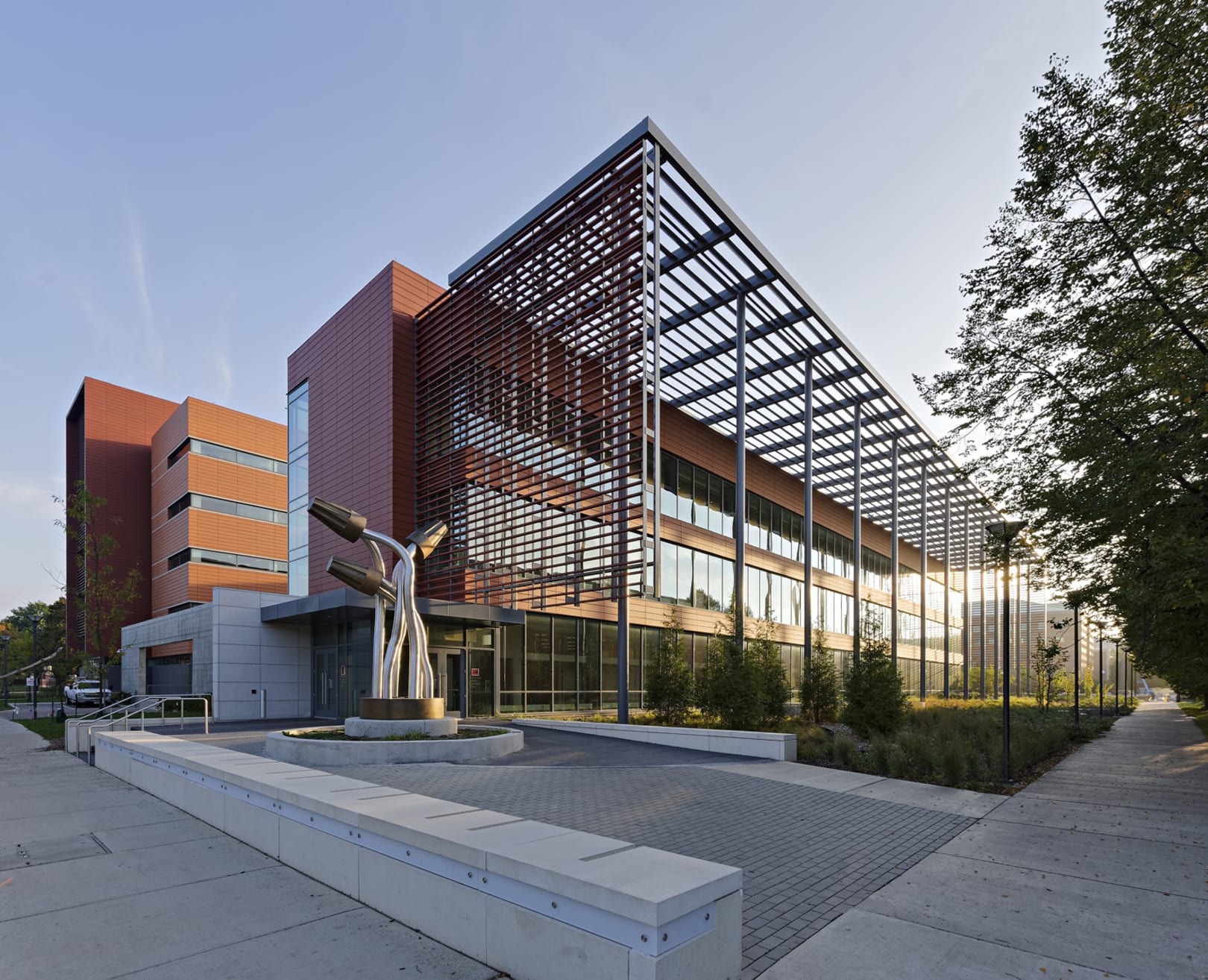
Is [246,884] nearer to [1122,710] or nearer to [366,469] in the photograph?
[366,469]

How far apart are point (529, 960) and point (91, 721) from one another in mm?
20002

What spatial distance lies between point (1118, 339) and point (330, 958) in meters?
12.4

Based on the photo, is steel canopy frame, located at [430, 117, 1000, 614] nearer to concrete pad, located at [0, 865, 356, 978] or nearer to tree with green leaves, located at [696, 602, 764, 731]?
tree with green leaves, located at [696, 602, 764, 731]

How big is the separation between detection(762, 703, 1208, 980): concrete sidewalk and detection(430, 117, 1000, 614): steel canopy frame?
7116 millimetres

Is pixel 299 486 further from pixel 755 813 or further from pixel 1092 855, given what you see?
pixel 1092 855

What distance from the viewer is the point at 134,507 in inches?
2216

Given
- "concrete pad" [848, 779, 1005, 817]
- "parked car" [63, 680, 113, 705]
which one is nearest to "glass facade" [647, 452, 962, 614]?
"concrete pad" [848, 779, 1005, 817]

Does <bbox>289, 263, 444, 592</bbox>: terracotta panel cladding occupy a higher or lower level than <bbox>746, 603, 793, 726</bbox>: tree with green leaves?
higher

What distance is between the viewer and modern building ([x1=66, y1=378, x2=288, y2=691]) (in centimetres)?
4809

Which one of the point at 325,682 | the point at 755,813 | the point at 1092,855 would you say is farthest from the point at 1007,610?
the point at 325,682

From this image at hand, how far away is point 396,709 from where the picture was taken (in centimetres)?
1580

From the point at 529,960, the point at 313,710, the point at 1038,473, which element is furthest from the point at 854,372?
the point at 529,960

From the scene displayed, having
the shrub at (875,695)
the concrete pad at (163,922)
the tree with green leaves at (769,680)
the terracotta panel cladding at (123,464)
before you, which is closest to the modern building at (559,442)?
the tree with green leaves at (769,680)

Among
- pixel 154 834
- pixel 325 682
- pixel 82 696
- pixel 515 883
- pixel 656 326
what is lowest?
pixel 82 696
